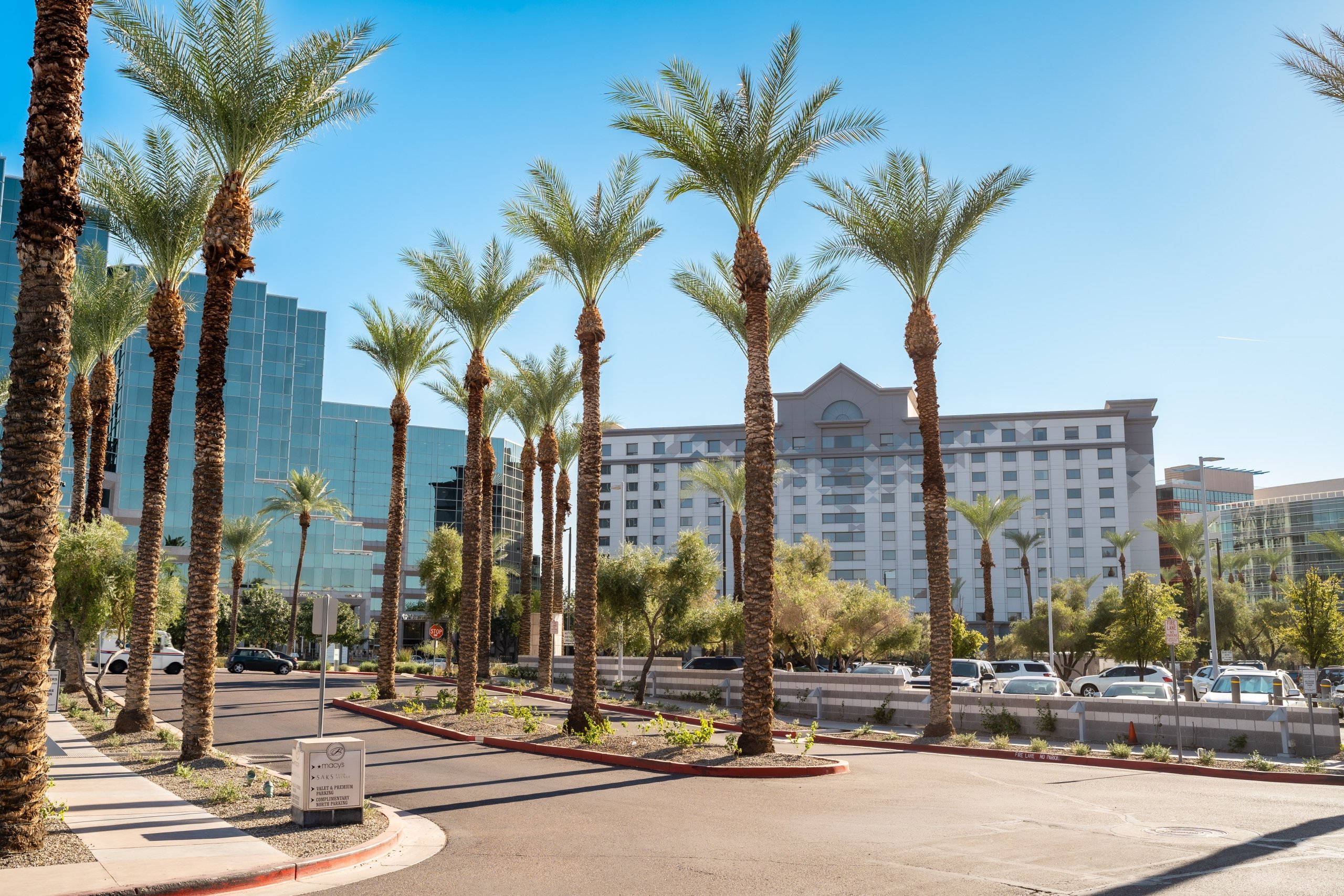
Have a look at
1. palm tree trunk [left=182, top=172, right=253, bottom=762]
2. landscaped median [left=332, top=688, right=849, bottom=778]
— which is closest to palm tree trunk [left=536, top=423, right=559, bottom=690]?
landscaped median [left=332, top=688, right=849, bottom=778]

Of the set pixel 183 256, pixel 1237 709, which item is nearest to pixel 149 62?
pixel 183 256

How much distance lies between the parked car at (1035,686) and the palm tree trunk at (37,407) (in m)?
25.3

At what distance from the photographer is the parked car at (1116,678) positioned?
40.0m

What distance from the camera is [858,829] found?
1199 centimetres

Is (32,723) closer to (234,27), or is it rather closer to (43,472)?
(43,472)

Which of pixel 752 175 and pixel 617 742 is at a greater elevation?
pixel 752 175

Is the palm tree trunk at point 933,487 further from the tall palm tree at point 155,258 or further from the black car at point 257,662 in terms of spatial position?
the black car at point 257,662

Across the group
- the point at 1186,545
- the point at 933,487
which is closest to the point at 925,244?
the point at 933,487

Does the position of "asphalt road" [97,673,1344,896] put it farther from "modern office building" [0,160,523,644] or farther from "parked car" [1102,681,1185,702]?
"modern office building" [0,160,523,644]

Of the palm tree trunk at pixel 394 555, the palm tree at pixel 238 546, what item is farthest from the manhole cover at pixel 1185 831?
the palm tree at pixel 238 546

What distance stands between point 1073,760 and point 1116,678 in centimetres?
2583

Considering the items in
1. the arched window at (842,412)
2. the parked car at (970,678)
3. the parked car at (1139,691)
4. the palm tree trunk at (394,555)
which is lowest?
the parked car at (970,678)

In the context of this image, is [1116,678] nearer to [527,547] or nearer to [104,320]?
[527,547]

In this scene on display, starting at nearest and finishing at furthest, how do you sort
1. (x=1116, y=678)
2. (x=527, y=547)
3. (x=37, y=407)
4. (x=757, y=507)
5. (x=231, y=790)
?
(x=37, y=407)
(x=231, y=790)
(x=757, y=507)
(x=1116, y=678)
(x=527, y=547)
